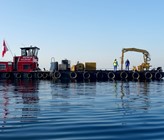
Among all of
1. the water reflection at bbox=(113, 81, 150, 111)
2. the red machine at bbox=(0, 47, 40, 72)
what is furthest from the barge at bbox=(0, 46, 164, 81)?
the water reflection at bbox=(113, 81, 150, 111)

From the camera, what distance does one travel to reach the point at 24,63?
50719 millimetres

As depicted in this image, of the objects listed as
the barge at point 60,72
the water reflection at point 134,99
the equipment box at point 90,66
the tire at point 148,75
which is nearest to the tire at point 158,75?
the barge at point 60,72

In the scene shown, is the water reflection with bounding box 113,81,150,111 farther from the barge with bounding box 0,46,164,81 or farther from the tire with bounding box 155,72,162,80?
the tire with bounding box 155,72,162,80

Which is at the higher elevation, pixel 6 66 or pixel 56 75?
pixel 6 66

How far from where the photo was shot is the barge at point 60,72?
49719 mm

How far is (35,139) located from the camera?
6973 millimetres

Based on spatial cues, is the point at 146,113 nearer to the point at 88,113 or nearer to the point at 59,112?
the point at 88,113

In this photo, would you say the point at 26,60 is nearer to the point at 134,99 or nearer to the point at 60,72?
the point at 60,72

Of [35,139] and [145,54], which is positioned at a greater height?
[145,54]

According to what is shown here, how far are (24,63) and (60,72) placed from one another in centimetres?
624

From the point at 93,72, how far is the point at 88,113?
3929 cm

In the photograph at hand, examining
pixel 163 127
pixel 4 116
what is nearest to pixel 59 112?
pixel 4 116

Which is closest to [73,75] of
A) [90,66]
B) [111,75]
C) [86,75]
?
[86,75]

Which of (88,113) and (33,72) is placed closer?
(88,113)
